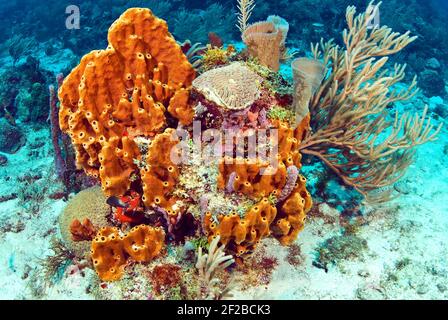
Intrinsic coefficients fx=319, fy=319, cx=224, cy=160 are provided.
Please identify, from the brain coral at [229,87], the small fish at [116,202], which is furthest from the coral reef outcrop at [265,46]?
the small fish at [116,202]

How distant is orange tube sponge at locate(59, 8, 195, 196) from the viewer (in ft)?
10.8

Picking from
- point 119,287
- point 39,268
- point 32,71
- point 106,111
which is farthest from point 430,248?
point 32,71

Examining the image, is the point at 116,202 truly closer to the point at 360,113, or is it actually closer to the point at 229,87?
the point at 229,87

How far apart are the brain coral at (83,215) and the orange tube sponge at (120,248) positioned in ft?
1.88

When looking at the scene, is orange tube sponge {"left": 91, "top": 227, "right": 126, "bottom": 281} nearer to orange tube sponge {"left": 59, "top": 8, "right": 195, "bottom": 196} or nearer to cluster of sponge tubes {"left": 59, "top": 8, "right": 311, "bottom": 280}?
cluster of sponge tubes {"left": 59, "top": 8, "right": 311, "bottom": 280}

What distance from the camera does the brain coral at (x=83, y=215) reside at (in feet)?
12.3

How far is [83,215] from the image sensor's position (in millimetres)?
3779

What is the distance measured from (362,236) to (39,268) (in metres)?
4.22

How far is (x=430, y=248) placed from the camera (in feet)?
14.4

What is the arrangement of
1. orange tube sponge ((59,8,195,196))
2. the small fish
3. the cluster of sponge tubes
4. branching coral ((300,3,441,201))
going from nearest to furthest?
1. the cluster of sponge tubes
2. orange tube sponge ((59,8,195,196))
3. the small fish
4. branching coral ((300,3,441,201))

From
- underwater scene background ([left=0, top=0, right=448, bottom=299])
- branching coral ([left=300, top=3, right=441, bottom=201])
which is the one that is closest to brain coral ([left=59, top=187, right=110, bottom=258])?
underwater scene background ([left=0, top=0, right=448, bottom=299])

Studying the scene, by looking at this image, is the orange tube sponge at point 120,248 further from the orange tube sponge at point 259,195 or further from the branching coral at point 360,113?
the branching coral at point 360,113

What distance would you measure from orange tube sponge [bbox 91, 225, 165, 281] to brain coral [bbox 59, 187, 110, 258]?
0.57 m
